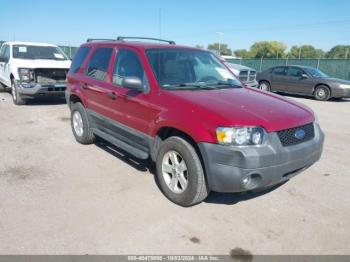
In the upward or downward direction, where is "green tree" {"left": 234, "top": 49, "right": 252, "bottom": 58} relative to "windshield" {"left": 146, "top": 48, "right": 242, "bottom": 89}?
upward

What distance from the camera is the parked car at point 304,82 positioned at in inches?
532

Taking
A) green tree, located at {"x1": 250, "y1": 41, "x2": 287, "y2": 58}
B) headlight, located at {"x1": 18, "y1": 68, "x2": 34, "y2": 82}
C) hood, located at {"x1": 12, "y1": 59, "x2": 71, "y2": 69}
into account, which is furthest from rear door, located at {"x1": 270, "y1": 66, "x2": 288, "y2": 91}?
green tree, located at {"x1": 250, "y1": 41, "x2": 287, "y2": 58}

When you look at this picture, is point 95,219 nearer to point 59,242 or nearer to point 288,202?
point 59,242

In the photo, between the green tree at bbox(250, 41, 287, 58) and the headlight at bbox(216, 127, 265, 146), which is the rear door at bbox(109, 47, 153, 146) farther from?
the green tree at bbox(250, 41, 287, 58)

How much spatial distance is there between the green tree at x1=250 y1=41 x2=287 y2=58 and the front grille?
109185 mm

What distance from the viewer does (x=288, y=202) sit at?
3.97 metres

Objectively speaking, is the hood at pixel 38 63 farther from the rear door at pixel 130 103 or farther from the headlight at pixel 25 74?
the rear door at pixel 130 103

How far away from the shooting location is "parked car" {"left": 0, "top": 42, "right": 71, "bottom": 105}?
9469 millimetres

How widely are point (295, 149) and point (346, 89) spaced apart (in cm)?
1174

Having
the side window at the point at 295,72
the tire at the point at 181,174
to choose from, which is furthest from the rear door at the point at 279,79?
the tire at the point at 181,174

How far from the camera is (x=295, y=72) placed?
14852 mm

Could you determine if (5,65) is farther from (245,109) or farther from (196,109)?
(245,109)

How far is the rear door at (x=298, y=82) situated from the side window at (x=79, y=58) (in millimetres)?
11140

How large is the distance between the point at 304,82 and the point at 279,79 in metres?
1.30
